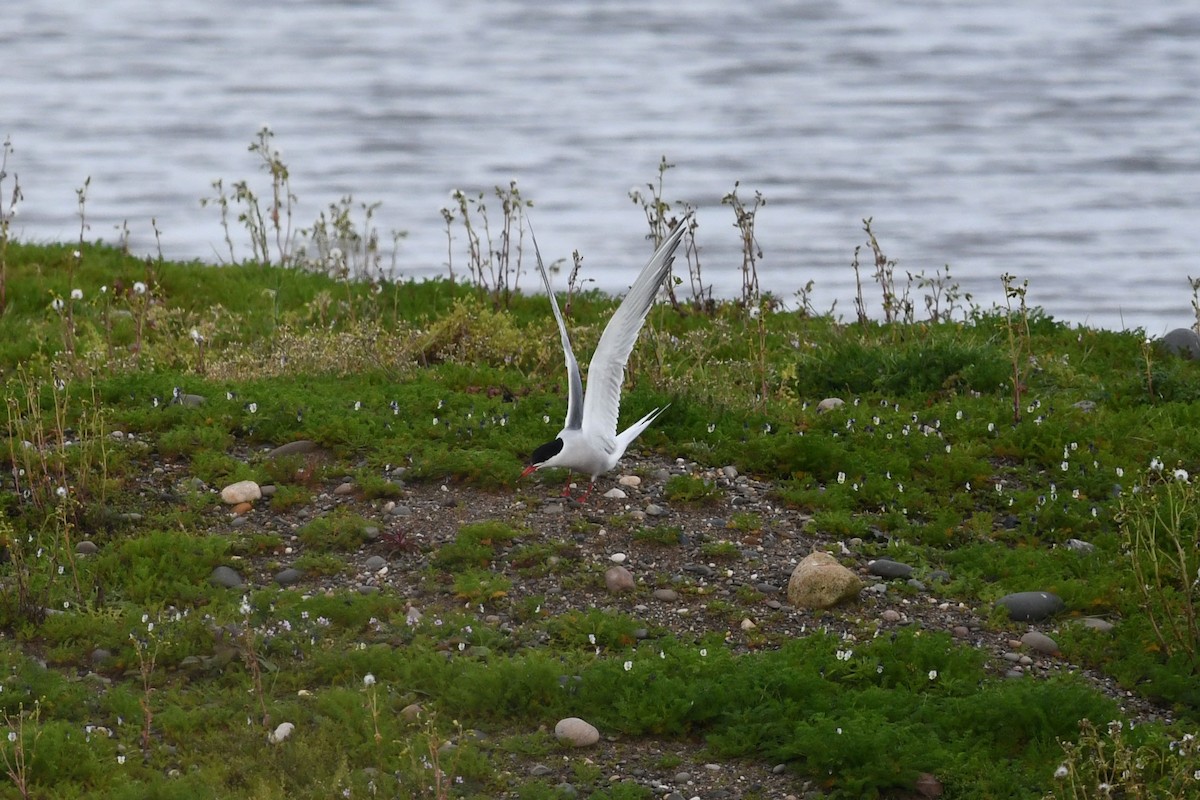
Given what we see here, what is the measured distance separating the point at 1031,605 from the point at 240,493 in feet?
13.2

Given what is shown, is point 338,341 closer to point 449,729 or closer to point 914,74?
point 449,729

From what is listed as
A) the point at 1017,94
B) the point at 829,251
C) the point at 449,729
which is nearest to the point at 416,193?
the point at 829,251

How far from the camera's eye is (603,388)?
803cm

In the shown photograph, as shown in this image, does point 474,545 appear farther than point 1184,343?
No

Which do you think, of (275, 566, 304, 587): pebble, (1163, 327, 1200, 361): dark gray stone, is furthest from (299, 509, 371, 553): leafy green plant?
(1163, 327, 1200, 361): dark gray stone

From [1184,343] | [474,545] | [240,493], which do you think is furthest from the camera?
[1184,343]

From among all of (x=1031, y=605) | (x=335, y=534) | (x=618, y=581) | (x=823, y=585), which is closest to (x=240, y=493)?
(x=335, y=534)

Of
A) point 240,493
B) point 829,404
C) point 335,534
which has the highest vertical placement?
point 829,404

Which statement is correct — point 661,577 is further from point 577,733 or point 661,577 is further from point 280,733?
point 280,733

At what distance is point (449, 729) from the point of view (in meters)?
6.46

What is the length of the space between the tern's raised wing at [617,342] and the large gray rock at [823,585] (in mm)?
1249

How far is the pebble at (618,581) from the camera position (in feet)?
24.8

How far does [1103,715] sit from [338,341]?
5839 millimetres

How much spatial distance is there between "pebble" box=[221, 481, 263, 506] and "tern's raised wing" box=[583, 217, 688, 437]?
6.07 feet
